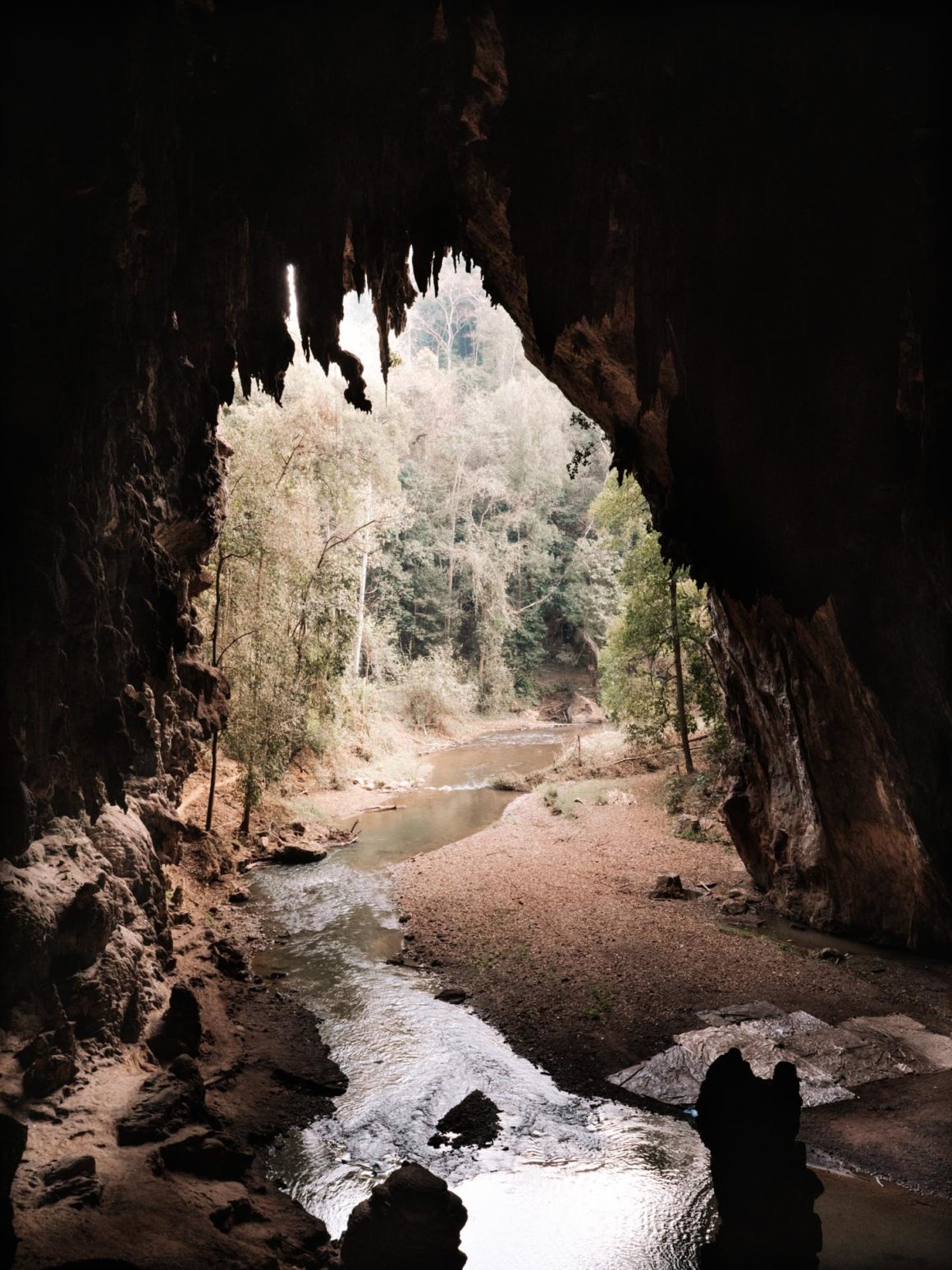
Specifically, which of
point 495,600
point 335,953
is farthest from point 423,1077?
point 495,600

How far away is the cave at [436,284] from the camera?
6.29 meters

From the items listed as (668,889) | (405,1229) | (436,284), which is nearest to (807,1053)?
(405,1229)

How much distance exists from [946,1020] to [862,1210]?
10.9ft

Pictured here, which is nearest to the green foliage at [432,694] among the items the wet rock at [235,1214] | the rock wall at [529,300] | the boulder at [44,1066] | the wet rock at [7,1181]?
the rock wall at [529,300]

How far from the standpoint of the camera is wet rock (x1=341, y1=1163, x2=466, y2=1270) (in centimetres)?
473

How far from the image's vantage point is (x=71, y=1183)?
4.90 m

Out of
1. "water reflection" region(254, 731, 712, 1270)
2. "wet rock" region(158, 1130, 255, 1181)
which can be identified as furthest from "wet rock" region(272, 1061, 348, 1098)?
"wet rock" region(158, 1130, 255, 1181)

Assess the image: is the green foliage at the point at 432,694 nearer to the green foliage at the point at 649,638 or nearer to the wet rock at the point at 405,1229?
the green foliage at the point at 649,638

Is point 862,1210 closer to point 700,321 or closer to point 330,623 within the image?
point 700,321

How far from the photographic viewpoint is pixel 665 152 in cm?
852

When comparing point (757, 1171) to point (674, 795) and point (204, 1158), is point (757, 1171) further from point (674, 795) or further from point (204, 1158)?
point (674, 795)

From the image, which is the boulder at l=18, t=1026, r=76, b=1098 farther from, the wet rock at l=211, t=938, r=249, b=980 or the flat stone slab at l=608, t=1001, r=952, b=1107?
the flat stone slab at l=608, t=1001, r=952, b=1107

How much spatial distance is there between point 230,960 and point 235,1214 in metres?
4.77

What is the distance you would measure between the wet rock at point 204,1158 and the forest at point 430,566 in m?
8.37
